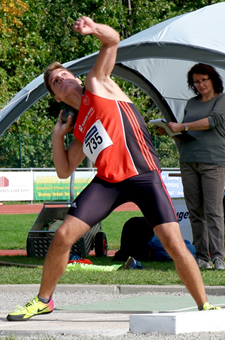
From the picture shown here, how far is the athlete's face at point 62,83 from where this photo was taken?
14.3ft

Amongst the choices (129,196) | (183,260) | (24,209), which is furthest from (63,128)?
(24,209)

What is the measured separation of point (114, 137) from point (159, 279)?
260 centimetres

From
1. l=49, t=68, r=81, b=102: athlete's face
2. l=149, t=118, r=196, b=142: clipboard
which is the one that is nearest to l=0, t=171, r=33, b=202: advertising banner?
l=149, t=118, r=196, b=142: clipboard

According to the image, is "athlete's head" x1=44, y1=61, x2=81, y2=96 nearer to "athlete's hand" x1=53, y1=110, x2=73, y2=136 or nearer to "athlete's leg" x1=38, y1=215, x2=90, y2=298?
"athlete's hand" x1=53, y1=110, x2=73, y2=136

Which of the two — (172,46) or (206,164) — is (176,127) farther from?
(172,46)

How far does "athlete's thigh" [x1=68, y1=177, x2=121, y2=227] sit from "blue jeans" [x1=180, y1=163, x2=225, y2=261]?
297cm

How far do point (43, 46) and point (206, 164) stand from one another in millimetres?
26314

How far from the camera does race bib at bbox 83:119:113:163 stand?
4.14m

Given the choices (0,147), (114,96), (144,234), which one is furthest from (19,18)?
(114,96)

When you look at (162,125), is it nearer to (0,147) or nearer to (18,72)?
(0,147)

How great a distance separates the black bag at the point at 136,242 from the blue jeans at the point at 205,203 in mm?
1129

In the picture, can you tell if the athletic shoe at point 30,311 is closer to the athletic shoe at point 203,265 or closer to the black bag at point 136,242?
the athletic shoe at point 203,265

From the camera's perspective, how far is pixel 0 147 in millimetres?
27859

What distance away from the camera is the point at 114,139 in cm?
415
